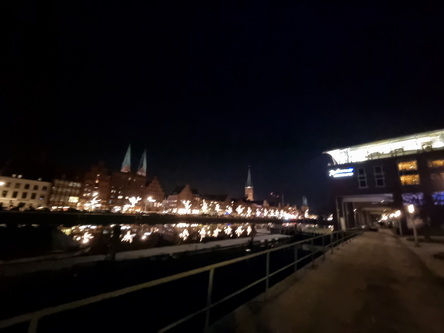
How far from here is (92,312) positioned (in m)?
10.3

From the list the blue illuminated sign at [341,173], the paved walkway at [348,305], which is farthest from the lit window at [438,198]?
the paved walkway at [348,305]

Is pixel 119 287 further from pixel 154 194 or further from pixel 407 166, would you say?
pixel 154 194

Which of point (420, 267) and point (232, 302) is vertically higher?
point (420, 267)

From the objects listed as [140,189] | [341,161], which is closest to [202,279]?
[341,161]

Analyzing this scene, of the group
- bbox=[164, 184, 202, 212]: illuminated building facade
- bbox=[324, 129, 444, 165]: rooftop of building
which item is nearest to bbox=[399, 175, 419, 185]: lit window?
bbox=[324, 129, 444, 165]: rooftop of building

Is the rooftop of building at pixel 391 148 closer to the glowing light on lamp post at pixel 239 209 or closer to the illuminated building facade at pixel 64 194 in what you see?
the illuminated building facade at pixel 64 194

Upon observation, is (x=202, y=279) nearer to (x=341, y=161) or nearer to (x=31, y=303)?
(x=31, y=303)

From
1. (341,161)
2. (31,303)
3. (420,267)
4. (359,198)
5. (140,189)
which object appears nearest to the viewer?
(420,267)

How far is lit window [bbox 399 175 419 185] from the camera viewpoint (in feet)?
116

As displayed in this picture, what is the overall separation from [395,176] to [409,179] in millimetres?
1916

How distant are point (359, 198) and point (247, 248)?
26214 millimetres

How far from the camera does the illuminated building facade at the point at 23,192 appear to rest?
55.0 metres

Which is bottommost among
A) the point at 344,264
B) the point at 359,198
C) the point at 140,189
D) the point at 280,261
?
the point at 280,261

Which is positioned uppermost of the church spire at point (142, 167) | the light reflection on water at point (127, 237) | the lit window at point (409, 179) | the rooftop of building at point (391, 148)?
the church spire at point (142, 167)
